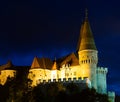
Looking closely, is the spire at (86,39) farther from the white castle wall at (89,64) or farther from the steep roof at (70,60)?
the steep roof at (70,60)

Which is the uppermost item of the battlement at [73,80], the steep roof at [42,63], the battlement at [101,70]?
the steep roof at [42,63]

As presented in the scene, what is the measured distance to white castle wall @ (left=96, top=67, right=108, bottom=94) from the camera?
105m

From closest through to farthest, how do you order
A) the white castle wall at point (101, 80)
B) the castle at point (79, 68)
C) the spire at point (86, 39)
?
1. the castle at point (79, 68)
2. the spire at point (86, 39)
3. the white castle wall at point (101, 80)

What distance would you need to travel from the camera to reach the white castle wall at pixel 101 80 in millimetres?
104875

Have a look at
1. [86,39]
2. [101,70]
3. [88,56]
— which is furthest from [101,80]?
[86,39]

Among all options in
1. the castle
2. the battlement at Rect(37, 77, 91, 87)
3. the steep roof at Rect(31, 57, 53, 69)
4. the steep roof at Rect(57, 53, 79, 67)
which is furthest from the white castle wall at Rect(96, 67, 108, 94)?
the steep roof at Rect(31, 57, 53, 69)

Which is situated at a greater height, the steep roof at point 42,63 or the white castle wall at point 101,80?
the steep roof at point 42,63

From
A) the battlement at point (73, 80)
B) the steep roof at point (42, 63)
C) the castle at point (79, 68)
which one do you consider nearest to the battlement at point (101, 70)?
the castle at point (79, 68)

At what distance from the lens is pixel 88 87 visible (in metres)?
97.2

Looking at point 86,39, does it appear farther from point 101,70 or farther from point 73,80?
point 73,80

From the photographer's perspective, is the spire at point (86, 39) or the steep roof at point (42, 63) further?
the steep roof at point (42, 63)

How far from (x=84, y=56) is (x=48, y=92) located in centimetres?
1103

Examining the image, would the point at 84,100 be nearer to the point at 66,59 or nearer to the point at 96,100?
the point at 96,100

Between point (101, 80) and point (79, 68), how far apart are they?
505 centimetres
